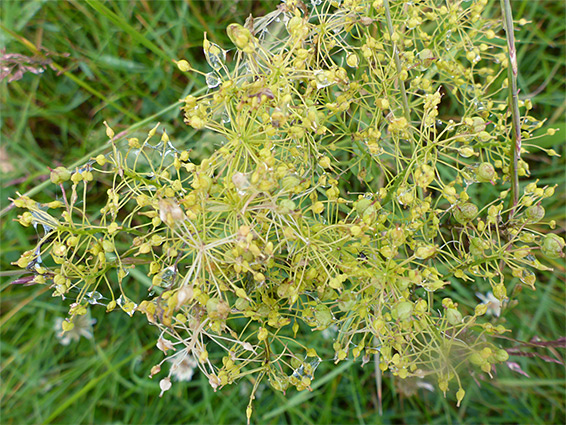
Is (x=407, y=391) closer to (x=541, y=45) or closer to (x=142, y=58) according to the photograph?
(x=541, y=45)

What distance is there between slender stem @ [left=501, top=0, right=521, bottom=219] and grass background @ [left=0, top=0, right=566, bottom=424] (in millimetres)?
647

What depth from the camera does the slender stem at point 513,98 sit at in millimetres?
654

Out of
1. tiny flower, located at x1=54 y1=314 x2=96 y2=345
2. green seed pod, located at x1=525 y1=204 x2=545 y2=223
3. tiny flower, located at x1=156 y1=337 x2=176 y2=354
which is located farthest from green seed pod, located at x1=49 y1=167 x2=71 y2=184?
tiny flower, located at x1=54 y1=314 x2=96 y2=345

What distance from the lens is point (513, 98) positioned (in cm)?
70

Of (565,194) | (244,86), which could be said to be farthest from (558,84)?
(244,86)

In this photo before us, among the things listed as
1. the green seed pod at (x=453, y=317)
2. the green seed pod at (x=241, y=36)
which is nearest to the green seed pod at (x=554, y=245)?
the green seed pod at (x=453, y=317)

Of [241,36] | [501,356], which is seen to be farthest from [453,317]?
[241,36]

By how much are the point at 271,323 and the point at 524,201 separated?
435mm

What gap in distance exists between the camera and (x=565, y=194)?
4.30 feet

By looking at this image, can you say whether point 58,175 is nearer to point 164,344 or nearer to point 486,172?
point 164,344

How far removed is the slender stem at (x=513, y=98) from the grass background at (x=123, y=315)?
0.65 m

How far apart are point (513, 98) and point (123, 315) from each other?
48.3 inches

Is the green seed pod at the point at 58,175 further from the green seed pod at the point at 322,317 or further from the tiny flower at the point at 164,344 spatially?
the green seed pod at the point at 322,317

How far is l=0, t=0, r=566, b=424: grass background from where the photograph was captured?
4.28ft
